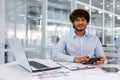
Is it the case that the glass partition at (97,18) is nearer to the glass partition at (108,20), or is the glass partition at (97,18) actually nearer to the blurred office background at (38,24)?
the blurred office background at (38,24)

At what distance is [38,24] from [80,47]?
3361 mm

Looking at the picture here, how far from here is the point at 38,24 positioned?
5266 millimetres

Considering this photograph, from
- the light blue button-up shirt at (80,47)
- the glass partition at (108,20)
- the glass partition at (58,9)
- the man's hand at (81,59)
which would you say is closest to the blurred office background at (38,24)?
the glass partition at (58,9)

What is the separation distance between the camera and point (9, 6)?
4.19m

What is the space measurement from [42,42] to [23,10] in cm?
104

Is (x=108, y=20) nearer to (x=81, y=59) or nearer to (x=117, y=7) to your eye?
(x=117, y=7)

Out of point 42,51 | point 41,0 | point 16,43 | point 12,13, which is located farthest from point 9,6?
point 16,43

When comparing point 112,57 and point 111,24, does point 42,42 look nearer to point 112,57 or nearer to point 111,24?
point 112,57

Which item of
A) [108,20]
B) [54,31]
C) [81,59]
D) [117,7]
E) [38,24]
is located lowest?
[81,59]

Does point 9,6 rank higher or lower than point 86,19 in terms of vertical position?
higher

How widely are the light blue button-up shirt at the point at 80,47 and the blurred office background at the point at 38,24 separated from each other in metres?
1.32

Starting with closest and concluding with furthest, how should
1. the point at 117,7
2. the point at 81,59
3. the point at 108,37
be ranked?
the point at 81,59 < the point at 108,37 < the point at 117,7

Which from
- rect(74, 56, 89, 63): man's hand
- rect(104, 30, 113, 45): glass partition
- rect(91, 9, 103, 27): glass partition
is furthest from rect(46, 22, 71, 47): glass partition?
rect(74, 56, 89, 63): man's hand

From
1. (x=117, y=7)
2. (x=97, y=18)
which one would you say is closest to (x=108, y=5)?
(x=117, y=7)
